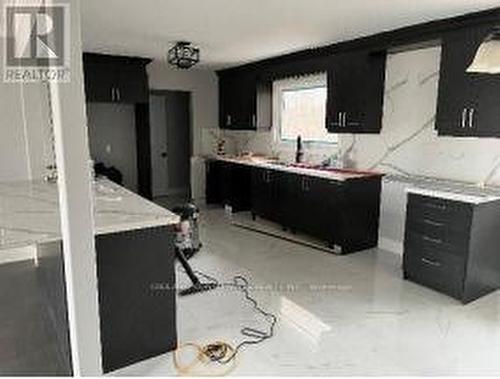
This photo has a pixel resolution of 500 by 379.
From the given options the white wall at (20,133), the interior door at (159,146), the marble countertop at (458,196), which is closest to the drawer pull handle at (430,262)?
the marble countertop at (458,196)

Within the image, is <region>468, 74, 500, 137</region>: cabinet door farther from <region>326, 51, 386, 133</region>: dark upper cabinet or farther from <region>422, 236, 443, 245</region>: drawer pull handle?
<region>326, 51, 386, 133</region>: dark upper cabinet

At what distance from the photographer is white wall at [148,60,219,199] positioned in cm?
650

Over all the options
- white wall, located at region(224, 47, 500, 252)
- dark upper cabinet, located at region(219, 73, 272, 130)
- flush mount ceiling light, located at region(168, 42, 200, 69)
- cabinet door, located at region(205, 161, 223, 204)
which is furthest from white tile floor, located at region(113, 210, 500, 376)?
dark upper cabinet, located at region(219, 73, 272, 130)

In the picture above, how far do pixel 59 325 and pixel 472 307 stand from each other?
310 cm

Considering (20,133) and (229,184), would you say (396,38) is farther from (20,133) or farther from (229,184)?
(20,133)

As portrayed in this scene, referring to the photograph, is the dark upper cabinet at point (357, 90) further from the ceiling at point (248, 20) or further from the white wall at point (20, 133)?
the white wall at point (20, 133)

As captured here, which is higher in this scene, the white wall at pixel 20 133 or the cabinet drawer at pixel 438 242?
the white wall at pixel 20 133

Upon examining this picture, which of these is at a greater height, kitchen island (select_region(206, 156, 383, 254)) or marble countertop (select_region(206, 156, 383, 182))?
marble countertop (select_region(206, 156, 383, 182))

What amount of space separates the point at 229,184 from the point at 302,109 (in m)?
1.69

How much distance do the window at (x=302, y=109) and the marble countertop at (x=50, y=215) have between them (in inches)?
124

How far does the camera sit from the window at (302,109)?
209 inches

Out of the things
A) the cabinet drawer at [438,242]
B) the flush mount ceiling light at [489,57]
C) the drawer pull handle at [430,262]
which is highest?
the flush mount ceiling light at [489,57]

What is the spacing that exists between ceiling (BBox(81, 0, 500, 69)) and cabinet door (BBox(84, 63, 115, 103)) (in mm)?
572

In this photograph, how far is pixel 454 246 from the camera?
10.6 ft
